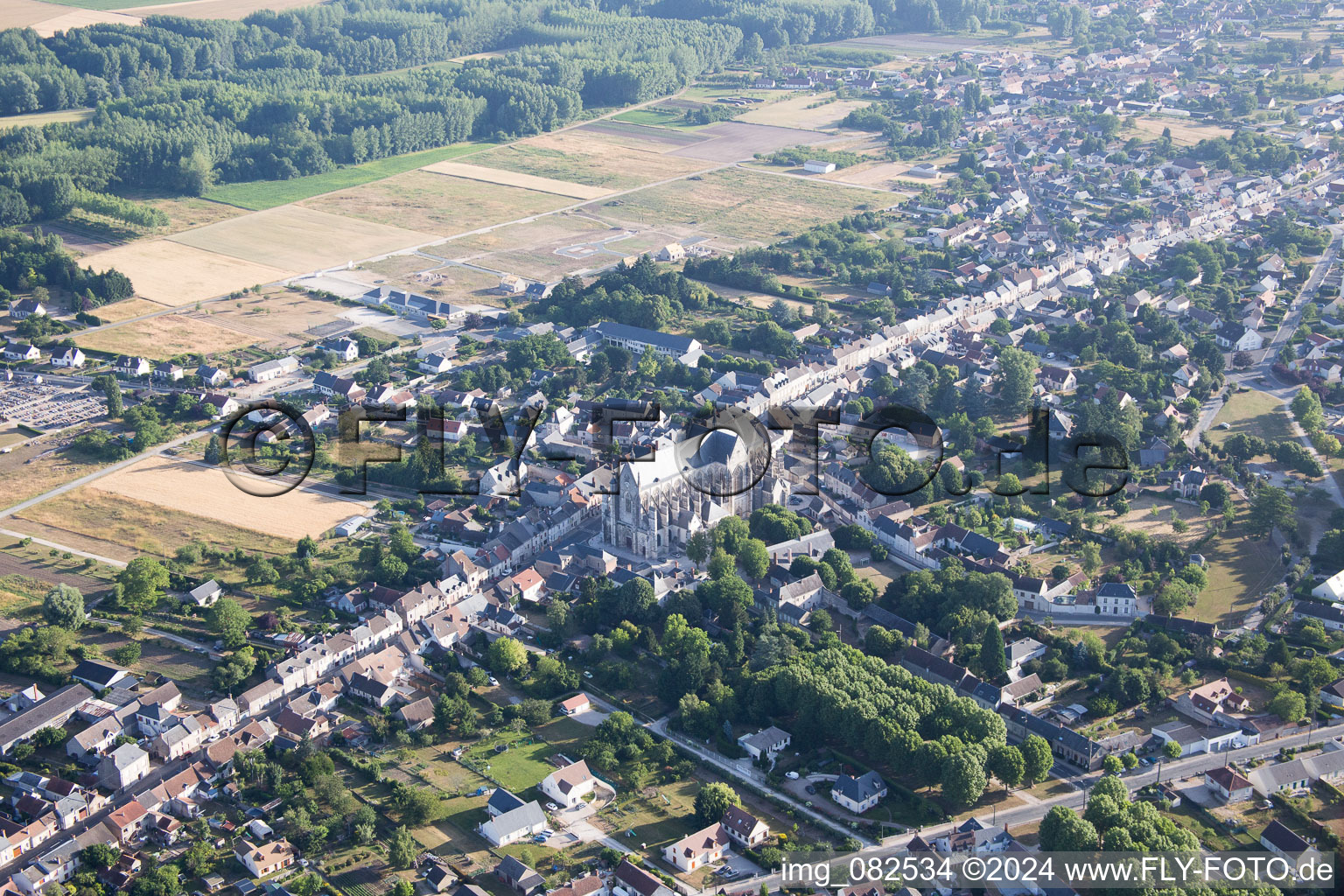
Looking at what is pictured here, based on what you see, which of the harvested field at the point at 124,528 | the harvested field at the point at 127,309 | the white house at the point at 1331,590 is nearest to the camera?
the white house at the point at 1331,590

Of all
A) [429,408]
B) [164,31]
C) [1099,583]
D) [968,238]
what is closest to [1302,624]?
[1099,583]

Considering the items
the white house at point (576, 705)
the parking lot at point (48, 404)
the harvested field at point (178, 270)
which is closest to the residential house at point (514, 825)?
the white house at point (576, 705)

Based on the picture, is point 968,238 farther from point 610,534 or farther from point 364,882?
point 364,882

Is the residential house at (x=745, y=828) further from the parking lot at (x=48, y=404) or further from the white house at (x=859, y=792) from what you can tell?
the parking lot at (x=48, y=404)

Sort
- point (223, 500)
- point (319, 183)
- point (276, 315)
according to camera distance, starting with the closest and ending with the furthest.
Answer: point (223, 500)
point (276, 315)
point (319, 183)

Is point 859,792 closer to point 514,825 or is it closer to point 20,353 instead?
point 514,825

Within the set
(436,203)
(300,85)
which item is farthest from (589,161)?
(300,85)
